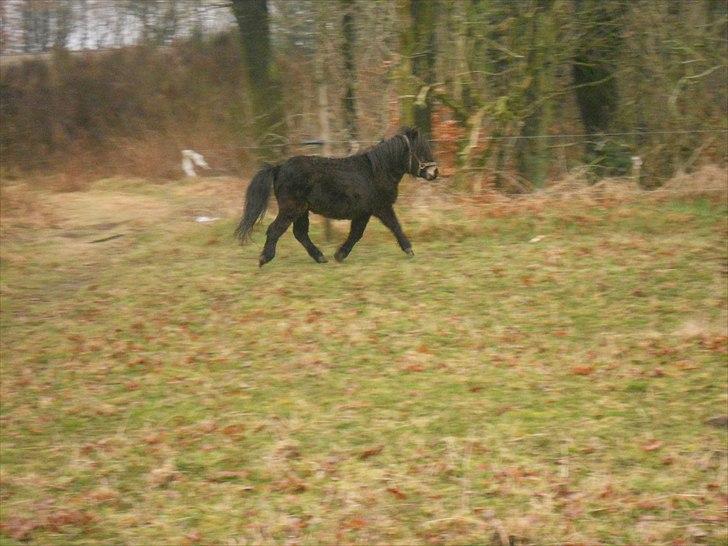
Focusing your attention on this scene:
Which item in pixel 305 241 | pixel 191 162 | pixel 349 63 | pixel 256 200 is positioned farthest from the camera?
pixel 191 162

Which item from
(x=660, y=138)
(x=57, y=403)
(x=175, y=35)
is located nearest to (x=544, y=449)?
(x=57, y=403)

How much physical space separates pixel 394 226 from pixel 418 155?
924 millimetres

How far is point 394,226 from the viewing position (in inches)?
465

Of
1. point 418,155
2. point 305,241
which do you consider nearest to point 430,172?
point 418,155

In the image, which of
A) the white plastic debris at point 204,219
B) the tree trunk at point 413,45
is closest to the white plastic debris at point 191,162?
the white plastic debris at point 204,219

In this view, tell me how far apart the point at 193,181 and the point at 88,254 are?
22.2 ft

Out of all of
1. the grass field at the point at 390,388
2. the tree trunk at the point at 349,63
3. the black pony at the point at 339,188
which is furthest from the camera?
the tree trunk at the point at 349,63

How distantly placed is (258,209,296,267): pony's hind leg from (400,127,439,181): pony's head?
1627 mm

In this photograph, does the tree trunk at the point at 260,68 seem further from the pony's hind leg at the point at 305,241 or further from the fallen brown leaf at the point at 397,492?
the fallen brown leaf at the point at 397,492

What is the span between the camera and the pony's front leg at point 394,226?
38.6 feet

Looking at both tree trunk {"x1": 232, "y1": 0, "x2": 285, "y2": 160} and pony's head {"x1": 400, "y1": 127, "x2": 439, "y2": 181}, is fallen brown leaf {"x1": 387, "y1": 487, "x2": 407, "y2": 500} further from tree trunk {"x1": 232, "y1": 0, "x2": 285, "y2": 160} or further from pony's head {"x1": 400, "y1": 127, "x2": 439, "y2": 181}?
tree trunk {"x1": 232, "y1": 0, "x2": 285, "y2": 160}

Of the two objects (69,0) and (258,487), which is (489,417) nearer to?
(258,487)

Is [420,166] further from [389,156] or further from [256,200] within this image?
[256,200]

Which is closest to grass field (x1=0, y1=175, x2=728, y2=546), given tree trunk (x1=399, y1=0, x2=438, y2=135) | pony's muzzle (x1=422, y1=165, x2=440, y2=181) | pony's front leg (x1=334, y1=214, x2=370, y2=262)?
pony's front leg (x1=334, y1=214, x2=370, y2=262)
